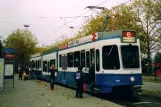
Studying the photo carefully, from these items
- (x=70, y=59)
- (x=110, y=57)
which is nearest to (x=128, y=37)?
(x=110, y=57)

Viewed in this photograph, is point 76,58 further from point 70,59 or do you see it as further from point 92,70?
point 92,70

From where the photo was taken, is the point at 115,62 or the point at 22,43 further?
the point at 22,43

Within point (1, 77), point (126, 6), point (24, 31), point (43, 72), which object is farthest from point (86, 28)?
point (1, 77)

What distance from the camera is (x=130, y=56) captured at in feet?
53.5

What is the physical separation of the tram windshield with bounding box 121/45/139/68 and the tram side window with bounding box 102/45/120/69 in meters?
0.36

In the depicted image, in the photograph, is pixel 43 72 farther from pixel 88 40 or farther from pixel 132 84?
pixel 132 84

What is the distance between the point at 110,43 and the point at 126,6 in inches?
1376

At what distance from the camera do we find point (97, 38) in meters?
17.2

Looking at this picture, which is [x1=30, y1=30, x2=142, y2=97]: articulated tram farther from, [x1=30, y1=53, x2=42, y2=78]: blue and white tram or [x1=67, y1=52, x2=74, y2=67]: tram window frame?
[x1=30, y1=53, x2=42, y2=78]: blue and white tram

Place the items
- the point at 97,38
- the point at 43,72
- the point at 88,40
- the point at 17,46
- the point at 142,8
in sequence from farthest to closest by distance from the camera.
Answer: the point at 17,46
the point at 142,8
the point at 43,72
the point at 88,40
the point at 97,38

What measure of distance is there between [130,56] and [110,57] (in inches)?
41.5

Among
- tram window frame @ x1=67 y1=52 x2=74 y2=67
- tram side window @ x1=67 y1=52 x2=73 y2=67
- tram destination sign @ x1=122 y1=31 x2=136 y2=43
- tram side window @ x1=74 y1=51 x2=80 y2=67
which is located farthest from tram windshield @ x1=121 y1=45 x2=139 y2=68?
tram side window @ x1=67 y1=52 x2=73 y2=67

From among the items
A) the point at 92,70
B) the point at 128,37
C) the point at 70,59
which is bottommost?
the point at 92,70

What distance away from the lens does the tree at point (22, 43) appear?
81.7 meters
